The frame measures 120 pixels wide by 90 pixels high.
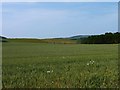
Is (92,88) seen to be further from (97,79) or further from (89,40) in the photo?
(89,40)

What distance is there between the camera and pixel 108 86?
34.0 feet

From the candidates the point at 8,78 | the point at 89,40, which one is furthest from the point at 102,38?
the point at 8,78

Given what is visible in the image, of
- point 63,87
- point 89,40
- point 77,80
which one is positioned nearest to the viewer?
point 63,87

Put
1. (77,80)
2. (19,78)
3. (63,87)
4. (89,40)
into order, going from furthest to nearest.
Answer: (89,40), (19,78), (77,80), (63,87)

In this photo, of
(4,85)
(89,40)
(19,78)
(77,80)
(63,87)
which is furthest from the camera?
(89,40)

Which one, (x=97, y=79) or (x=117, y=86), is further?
(x=97, y=79)

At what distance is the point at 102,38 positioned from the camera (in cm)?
10838

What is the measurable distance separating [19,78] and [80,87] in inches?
128

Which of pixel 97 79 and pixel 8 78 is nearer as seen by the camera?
pixel 97 79

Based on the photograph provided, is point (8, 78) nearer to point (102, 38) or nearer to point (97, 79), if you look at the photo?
point (97, 79)

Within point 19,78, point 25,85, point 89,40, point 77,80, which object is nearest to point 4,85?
point 25,85

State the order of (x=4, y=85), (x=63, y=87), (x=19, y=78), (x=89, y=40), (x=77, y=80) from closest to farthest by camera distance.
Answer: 1. (x=63, y=87)
2. (x=4, y=85)
3. (x=77, y=80)
4. (x=19, y=78)
5. (x=89, y=40)

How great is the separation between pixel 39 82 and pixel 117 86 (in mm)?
2852

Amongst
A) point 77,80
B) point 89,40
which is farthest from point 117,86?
point 89,40
